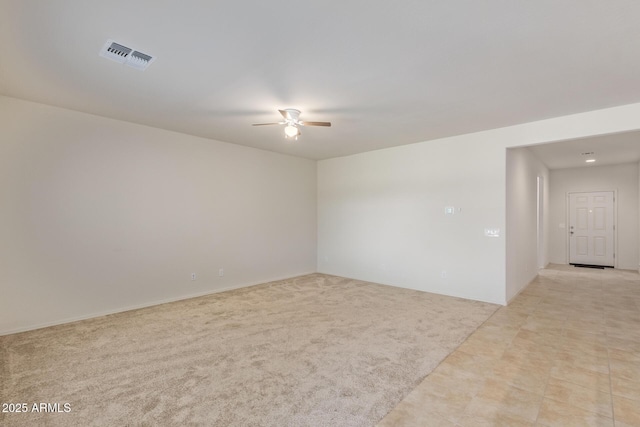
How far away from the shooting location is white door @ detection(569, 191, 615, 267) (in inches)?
308

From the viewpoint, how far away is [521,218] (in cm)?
545

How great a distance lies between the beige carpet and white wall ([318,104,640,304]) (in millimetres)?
738

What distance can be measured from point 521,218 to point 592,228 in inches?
176

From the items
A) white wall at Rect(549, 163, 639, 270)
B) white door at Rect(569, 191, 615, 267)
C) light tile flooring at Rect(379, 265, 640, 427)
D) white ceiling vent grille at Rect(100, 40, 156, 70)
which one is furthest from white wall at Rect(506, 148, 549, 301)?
white ceiling vent grille at Rect(100, 40, 156, 70)

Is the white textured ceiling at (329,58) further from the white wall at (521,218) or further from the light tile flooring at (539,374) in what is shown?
the light tile flooring at (539,374)

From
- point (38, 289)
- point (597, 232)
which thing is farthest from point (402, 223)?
point (597, 232)

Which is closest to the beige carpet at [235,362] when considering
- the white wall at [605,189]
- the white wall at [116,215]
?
the white wall at [116,215]

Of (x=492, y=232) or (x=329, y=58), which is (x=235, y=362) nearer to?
(x=329, y=58)

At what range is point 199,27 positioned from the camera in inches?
84.5

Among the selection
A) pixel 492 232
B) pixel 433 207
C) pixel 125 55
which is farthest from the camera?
pixel 433 207

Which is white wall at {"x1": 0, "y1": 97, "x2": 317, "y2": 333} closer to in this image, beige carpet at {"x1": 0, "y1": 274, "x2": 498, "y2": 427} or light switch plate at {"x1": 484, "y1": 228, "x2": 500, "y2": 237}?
beige carpet at {"x1": 0, "y1": 274, "x2": 498, "y2": 427}

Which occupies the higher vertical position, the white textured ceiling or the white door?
the white textured ceiling

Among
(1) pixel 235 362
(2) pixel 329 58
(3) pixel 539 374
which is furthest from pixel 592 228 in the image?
(1) pixel 235 362

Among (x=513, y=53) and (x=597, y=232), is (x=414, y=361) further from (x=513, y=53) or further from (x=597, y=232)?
(x=597, y=232)
